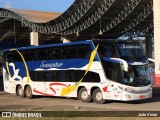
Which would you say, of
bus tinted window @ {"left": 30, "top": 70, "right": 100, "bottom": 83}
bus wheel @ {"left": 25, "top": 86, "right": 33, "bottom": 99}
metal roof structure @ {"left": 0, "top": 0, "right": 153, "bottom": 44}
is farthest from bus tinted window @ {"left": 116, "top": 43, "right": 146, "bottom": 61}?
metal roof structure @ {"left": 0, "top": 0, "right": 153, "bottom": 44}

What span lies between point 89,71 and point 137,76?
270cm

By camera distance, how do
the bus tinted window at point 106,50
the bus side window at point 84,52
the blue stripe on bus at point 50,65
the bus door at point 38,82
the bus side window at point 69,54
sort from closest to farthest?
the bus tinted window at point 106,50
the bus side window at point 84,52
the blue stripe on bus at point 50,65
the bus side window at point 69,54
the bus door at point 38,82

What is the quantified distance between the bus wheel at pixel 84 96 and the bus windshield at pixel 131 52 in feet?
10.3

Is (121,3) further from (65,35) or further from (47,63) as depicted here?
(47,63)

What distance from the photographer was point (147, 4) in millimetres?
52906

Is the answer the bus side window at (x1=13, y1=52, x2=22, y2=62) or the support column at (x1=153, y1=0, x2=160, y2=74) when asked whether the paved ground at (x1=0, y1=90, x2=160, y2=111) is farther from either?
the support column at (x1=153, y1=0, x2=160, y2=74)

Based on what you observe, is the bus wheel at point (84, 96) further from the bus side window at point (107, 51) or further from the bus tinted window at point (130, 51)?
the bus tinted window at point (130, 51)

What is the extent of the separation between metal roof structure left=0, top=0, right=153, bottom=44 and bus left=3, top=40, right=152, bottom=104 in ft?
83.8

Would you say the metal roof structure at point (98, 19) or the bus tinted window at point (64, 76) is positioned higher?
the metal roof structure at point (98, 19)

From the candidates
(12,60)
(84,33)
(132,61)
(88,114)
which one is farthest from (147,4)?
(88,114)

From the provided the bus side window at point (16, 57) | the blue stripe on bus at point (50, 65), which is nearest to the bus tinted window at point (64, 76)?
the blue stripe on bus at point (50, 65)

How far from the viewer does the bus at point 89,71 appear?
21609 millimetres

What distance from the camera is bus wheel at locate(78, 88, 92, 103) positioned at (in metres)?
23.2

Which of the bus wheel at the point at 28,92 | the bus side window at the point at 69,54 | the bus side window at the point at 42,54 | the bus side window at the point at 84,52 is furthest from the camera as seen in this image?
the bus wheel at the point at 28,92
